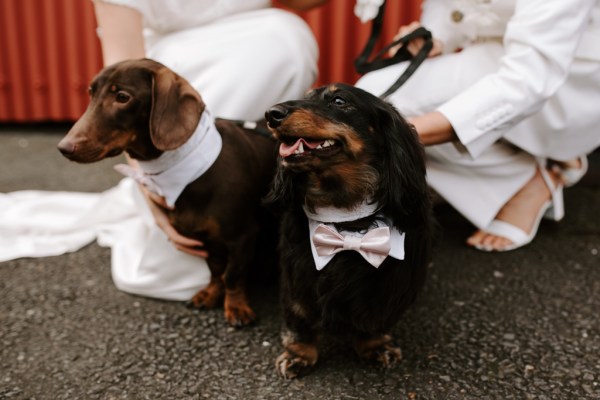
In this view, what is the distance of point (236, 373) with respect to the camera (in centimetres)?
174

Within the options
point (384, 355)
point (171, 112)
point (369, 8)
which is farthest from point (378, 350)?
point (369, 8)

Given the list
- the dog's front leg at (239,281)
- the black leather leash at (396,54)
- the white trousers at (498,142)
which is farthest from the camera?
the white trousers at (498,142)

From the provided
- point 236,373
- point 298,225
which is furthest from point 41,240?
point 298,225

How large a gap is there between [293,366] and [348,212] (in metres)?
0.49

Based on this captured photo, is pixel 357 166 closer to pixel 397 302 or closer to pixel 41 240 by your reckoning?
pixel 397 302

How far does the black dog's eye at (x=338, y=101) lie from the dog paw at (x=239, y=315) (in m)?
0.82

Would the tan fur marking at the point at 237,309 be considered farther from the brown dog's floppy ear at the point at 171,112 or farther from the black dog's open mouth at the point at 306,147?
→ the black dog's open mouth at the point at 306,147

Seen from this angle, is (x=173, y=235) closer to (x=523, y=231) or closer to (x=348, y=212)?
(x=348, y=212)

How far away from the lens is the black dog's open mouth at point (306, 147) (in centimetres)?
143

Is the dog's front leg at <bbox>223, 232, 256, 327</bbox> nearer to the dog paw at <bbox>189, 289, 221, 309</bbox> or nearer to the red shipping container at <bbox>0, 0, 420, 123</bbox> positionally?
the dog paw at <bbox>189, 289, 221, 309</bbox>

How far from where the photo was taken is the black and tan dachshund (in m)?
1.46

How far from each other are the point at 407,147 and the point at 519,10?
0.84 meters

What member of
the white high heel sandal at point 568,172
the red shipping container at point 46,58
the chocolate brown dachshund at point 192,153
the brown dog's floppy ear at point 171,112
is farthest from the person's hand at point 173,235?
the red shipping container at point 46,58

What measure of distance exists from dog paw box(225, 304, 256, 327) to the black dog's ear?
0.70 metres
